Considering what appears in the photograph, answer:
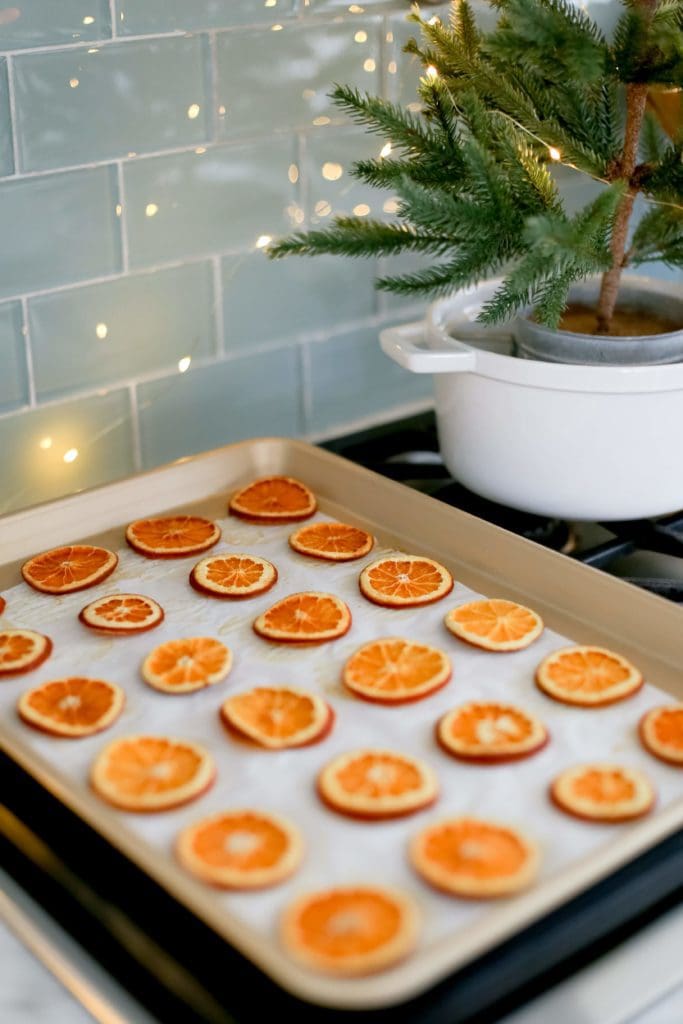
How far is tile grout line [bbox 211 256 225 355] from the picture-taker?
1.17m

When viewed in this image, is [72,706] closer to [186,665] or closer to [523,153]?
[186,665]

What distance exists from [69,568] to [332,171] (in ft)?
1.60

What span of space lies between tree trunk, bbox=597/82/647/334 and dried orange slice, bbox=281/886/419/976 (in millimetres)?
551

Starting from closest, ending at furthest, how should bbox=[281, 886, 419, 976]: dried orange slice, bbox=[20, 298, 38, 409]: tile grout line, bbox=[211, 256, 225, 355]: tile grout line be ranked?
1. bbox=[281, 886, 419, 976]: dried orange slice
2. bbox=[20, 298, 38, 409]: tile grout line
3. bbox=[211, 256, 225, 355]: tile grout line

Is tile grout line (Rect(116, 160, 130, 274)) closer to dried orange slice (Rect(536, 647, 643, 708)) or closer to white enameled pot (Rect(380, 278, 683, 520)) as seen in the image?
white enameled pot (Rect(380, 278, 683, 520))

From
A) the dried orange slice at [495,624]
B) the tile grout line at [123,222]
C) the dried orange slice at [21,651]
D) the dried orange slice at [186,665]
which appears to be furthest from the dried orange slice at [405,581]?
the tile grout line at [123,222]

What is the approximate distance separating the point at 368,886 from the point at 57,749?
0.24 meters

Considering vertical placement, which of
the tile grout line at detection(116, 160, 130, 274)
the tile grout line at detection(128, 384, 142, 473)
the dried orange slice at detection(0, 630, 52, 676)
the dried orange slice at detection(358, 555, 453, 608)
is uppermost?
the tile grout line at detection(116, 160, 130, 274)

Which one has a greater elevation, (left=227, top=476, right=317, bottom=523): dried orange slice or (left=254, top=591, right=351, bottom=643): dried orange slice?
(left=227, top=476, right=317, bottom=523): dried orange slice

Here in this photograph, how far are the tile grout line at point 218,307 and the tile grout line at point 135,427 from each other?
0.33 ft

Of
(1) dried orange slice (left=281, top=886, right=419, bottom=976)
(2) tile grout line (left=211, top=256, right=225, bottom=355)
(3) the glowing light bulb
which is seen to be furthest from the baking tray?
(3) the glowing light bulb

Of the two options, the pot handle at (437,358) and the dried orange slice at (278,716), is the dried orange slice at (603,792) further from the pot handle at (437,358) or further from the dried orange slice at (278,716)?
the pot handle at (437,358)

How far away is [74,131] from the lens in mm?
1027

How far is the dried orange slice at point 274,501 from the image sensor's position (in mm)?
1074
